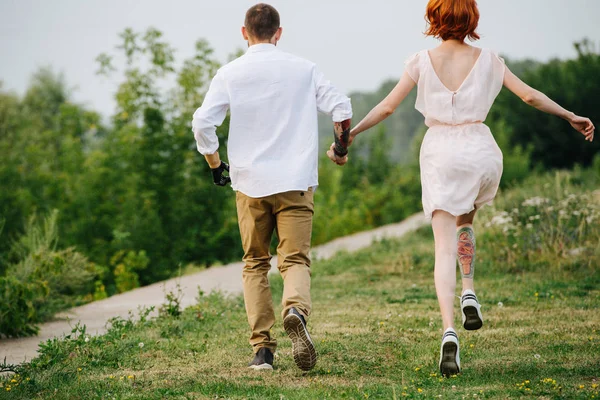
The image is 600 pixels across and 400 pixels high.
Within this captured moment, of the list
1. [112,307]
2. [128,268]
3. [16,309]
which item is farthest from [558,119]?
[16,309]

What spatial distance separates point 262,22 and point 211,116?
26.1 inches

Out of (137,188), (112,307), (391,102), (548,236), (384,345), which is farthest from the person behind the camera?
(137,188)

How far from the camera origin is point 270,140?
14.7 ft

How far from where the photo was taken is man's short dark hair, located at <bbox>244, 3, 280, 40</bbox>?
457 centimetres

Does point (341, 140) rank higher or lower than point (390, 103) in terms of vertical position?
lower

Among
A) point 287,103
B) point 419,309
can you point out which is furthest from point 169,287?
point 287,103

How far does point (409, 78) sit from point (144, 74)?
30.5 ft

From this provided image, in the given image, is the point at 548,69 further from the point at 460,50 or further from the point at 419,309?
the point at 460,50

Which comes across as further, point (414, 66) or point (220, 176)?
point (220, 176)

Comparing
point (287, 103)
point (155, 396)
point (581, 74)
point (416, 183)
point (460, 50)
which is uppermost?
point (581, 74)

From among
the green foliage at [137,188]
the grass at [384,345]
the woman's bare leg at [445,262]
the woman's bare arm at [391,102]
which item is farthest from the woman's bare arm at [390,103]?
the green foliage at [137,188]

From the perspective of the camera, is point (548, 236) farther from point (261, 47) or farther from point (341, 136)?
point (261, 47)

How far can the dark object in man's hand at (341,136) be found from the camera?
14.9 ft

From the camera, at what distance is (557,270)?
822cm
